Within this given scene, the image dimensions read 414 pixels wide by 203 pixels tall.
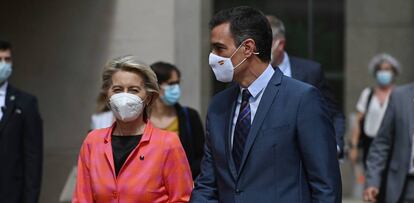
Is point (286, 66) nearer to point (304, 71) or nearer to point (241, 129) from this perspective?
point (304, 71)

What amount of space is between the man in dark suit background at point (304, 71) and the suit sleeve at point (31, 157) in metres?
2.27

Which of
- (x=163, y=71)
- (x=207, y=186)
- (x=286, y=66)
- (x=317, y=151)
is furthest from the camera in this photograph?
(x=163, y=71)

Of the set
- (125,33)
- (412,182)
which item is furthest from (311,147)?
(125,33)

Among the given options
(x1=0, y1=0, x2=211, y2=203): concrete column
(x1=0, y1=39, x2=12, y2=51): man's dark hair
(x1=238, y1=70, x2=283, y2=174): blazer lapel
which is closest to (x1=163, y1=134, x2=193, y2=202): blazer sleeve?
(x1=238, y1=70, x2=283, y2=174): blazer lapel

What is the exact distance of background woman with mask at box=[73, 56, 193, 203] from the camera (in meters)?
5.51

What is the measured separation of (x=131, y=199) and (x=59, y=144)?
17.6 ft

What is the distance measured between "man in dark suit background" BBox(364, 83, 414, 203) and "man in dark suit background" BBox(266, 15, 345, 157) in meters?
0.32

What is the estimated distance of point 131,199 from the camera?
5492 millimetres

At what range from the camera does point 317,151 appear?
16.5 feet

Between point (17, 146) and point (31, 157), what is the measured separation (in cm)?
15

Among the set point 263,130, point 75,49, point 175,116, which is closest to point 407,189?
point 175,116

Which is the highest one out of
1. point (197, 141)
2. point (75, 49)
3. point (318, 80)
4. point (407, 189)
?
point (318, 80)

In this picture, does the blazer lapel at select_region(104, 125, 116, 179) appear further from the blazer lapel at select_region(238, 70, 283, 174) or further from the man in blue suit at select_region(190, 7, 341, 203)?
the blazer lapel at select_region(238, 70, 283, 174)

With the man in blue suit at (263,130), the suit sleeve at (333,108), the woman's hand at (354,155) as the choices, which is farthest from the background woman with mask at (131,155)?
the woman's hand at (354,155)
